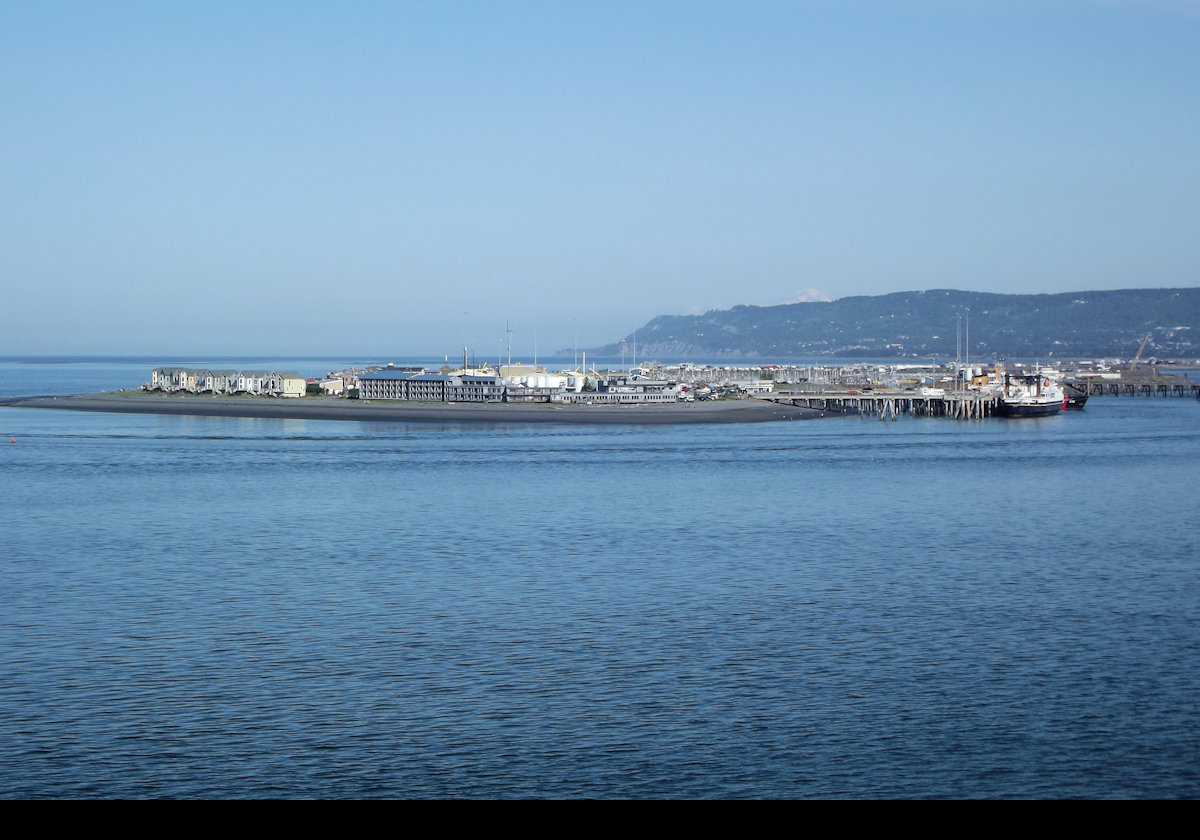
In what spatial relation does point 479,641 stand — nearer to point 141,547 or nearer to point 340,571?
point 340,571

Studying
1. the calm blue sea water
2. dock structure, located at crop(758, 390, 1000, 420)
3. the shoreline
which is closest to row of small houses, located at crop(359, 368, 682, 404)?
the shoreline

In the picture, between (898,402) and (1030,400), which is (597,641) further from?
(898,402)

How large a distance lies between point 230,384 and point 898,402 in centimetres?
3928

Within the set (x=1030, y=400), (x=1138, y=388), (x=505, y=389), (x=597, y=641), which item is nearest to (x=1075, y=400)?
(x=1030, y=400)

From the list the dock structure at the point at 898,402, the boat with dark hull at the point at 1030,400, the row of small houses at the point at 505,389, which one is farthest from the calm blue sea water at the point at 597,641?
the dock structure at the point at 898,402

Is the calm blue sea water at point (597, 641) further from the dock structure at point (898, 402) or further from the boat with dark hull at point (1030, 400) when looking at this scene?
the dock structure at point (898, 402)

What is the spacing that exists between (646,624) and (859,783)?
515 centimetres

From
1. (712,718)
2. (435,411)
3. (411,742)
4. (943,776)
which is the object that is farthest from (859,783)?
(435,411)

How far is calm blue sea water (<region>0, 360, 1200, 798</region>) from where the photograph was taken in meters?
8.77

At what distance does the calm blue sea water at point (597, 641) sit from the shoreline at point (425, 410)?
3127cm

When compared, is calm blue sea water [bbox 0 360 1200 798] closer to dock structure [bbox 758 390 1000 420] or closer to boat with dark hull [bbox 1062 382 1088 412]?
dock structure [bbox 758 390 1000 420]

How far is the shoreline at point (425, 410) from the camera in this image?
5969 centimetres

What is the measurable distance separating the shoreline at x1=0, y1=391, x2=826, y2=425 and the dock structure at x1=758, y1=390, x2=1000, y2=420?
3189 millimetres

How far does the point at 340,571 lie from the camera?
17.0 metres
